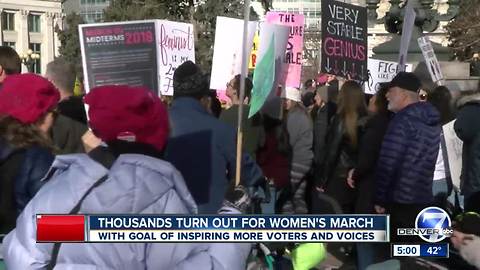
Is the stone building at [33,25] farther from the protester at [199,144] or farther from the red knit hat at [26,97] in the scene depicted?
the red knit hat at [26,97]

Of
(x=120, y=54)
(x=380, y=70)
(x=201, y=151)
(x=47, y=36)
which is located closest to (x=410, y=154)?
(x=201, y=151)

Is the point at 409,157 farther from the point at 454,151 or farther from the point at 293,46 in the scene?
the point at 293,46

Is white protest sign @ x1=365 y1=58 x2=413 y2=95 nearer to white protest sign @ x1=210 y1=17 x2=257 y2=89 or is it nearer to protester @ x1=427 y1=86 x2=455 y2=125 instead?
protester @ x1=427 y1=86 x2=455 y2=125

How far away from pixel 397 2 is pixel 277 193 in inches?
245

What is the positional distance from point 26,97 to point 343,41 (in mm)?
5560

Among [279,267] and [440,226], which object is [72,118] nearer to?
[279,267]

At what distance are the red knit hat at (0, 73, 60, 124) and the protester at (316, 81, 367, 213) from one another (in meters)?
3.97

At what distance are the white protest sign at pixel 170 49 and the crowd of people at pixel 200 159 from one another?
0.65m

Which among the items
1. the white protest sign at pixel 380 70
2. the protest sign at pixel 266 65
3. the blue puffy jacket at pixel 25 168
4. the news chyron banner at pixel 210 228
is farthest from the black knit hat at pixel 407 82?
the white protest sign at pixel 380 70

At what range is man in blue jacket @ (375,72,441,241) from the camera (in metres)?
6.60

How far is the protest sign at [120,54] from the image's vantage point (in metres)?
6.87

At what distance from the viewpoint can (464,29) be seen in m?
52.6

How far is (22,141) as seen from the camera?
15.3 ft

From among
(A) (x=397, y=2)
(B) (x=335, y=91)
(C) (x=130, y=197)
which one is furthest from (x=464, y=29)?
(C) (x=130, y=197)
